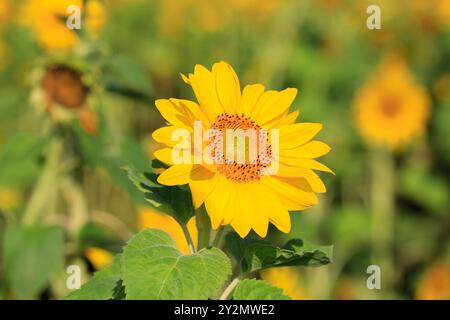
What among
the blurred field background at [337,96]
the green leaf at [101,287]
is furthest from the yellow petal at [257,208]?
the blurred field background at [337,96]

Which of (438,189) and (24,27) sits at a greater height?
(24,27)

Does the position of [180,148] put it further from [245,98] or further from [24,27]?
[24,27]

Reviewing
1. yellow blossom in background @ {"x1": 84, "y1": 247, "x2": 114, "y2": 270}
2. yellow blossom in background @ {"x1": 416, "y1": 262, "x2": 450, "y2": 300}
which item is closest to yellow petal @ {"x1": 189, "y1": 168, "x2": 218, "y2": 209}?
yellow blossom in background @ {"x1": 84, "y1": 247, "x2": 114, "y2": 270}

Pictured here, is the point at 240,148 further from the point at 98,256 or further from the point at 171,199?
the point at 98,256

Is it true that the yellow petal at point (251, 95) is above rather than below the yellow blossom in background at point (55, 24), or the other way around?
below

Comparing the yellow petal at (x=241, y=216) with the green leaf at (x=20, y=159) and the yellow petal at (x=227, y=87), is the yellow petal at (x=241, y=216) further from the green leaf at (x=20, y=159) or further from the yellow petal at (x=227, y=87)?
the green leaf at (x=20, y=159)

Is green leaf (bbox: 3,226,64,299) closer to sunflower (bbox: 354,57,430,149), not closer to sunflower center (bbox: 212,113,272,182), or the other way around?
sunflower center (bbox: 212,113,272,182)
